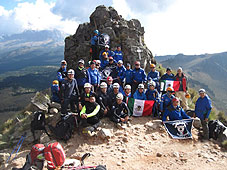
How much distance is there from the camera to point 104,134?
8508mm

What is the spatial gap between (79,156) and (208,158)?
6.00 meters

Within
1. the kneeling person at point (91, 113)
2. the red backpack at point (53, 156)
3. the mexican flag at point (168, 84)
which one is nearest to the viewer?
the red backpack at point (53, 156)

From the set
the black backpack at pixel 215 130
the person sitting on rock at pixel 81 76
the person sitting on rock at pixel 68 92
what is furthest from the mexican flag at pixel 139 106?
the black backpack at pixel 215 130

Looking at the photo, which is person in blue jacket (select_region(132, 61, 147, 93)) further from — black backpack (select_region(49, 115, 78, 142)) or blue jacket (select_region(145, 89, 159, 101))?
black backpack (select_region(49, 115, 78, 142))

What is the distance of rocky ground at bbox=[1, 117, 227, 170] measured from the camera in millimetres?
7059

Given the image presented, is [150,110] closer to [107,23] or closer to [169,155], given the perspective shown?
[169,155]

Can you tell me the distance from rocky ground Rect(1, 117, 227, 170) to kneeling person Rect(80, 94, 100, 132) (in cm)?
58

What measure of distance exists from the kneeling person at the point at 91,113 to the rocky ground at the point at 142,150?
22.9 inches

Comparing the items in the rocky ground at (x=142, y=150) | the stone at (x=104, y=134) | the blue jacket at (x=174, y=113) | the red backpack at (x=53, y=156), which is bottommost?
the rocky ground at (x=142, y=150)

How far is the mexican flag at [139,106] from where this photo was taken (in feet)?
34.5

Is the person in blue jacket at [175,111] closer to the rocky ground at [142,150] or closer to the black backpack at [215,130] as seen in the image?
the rocky ground at [142,150]

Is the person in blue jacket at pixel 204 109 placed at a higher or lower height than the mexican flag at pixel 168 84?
lower

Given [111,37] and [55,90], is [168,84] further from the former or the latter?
[111,37]

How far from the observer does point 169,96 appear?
970 cm
